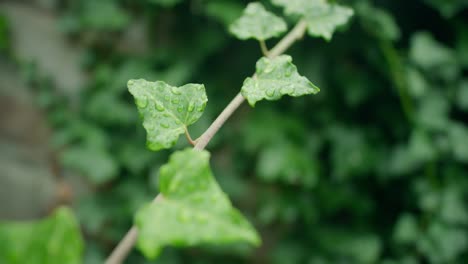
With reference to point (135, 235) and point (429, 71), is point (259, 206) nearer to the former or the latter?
point (429, 71)

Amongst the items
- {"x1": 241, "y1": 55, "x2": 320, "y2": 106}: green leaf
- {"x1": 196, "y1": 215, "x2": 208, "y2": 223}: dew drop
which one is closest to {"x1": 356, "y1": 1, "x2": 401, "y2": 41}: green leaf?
{"x1": 241, "y1": 55, "x2": 320, "y2": 106}: green leaf

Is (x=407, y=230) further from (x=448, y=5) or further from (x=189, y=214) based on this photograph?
(x=189, y=214)

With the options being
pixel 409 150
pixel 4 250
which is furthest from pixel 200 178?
pixel 409 150

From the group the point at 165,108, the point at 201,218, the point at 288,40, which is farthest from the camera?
the point at 288,40

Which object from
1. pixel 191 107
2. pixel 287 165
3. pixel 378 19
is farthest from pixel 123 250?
pixel 287 165

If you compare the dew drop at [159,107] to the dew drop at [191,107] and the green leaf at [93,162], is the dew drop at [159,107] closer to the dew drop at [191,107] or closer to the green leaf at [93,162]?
the dew drop at [191,107]

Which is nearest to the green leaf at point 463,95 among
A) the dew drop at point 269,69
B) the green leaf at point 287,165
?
the green leaf at point 287,165

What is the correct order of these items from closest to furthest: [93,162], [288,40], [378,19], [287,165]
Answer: [288,40] < [378,19] < [287,165] < [93,162]
